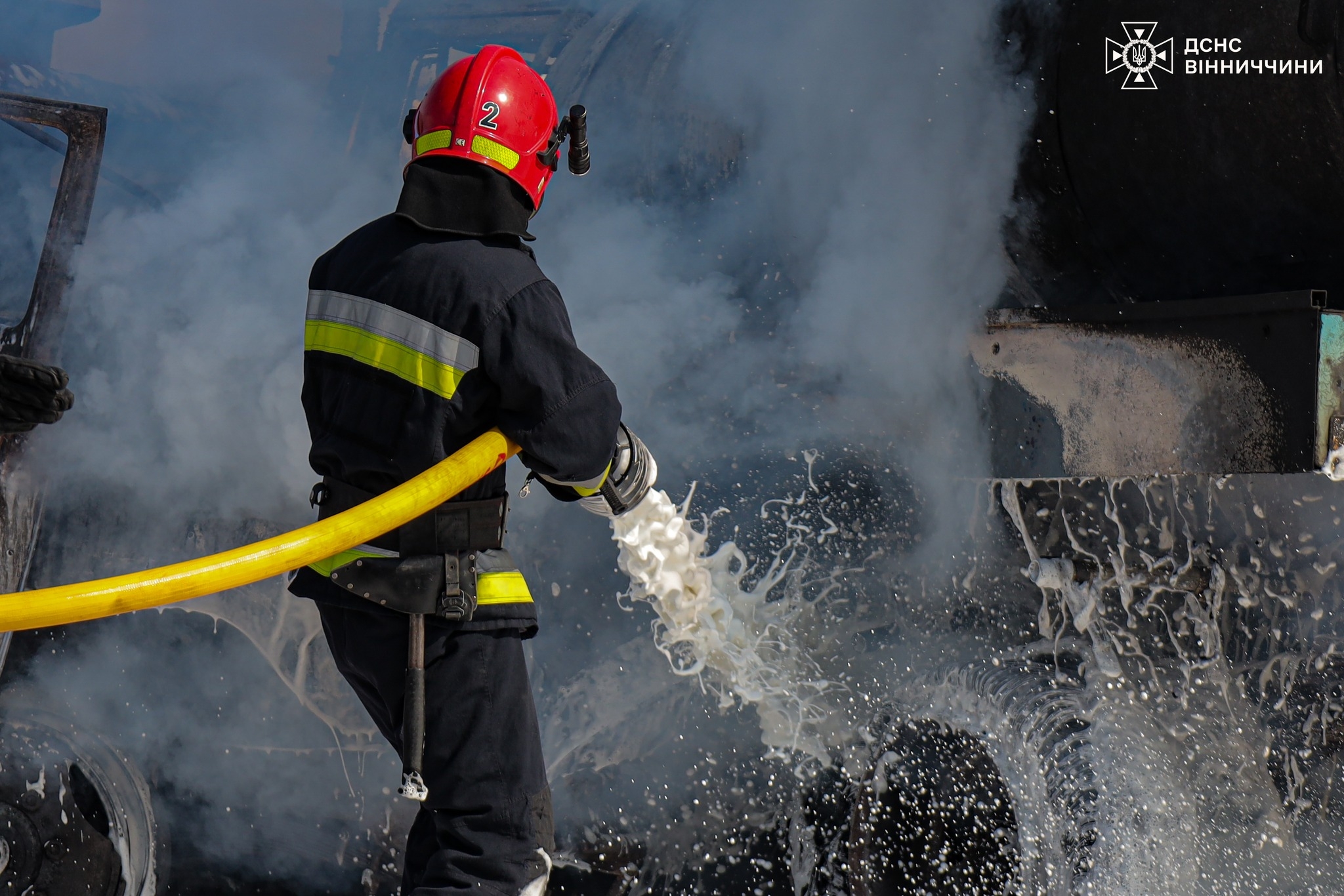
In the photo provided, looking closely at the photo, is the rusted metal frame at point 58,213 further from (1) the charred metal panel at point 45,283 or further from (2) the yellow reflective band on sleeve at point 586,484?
(2) the yellow reflective band on sleeve at point 586,484

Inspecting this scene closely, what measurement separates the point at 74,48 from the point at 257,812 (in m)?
2.24

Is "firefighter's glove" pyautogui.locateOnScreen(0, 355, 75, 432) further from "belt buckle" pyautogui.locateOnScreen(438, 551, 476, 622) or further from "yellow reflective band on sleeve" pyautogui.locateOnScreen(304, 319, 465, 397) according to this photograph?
"belt buckle" pyautogui.locateOnScreen(438, 551, 476, 622)

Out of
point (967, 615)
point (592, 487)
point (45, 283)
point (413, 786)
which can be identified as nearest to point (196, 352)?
point (45, 283)

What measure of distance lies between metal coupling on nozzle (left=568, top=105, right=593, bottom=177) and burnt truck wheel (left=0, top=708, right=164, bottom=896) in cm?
213

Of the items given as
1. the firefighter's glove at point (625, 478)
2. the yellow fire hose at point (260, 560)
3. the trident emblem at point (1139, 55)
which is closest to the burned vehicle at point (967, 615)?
the trident emblem at point (1139, 55)

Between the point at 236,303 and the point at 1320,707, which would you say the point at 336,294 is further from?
the point at 1320,707

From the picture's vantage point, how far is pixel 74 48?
119 inches

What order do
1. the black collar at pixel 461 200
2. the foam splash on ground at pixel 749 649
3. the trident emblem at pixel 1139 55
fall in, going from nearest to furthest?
the black collar at pixel 461 200, the trident emblem at pixel 1139 55, the foam splash on ground at pixel 749 649

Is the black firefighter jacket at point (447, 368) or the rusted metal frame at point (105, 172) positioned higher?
the rusted metal frame at point (105, 172)

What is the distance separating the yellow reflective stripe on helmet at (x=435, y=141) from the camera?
1815 millimetres

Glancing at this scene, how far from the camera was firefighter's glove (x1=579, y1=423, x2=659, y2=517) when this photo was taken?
1940 mm

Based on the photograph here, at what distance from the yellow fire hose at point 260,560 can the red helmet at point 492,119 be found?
0.50 m

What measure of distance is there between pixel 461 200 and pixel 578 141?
0.26 m

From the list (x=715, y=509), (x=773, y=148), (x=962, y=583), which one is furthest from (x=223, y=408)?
(x=962, y=583)
